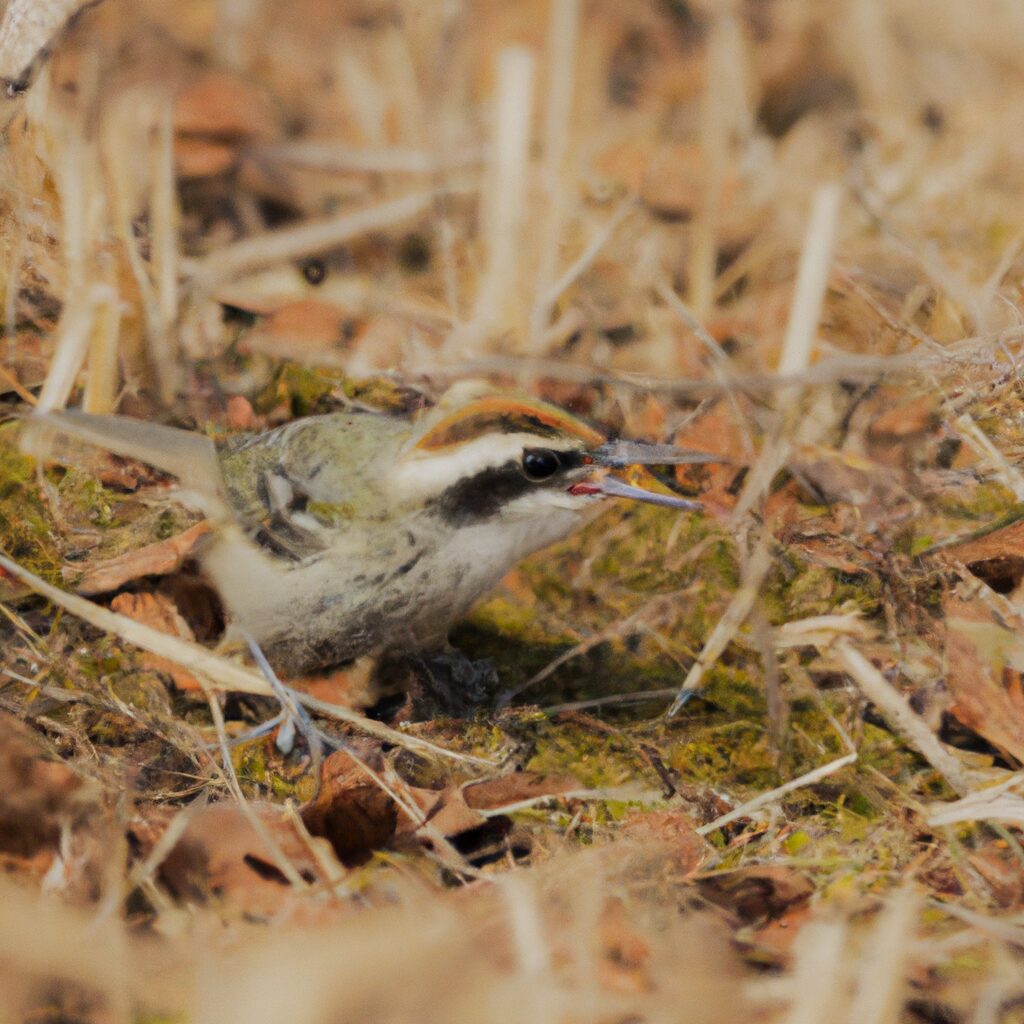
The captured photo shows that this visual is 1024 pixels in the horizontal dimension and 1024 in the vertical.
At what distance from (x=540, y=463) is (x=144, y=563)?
1557mm

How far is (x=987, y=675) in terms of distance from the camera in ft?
12.2

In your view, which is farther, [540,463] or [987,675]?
[540,463]

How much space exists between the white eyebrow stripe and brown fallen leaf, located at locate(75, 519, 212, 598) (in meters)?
0.86

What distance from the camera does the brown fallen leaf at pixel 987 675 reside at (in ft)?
12.0

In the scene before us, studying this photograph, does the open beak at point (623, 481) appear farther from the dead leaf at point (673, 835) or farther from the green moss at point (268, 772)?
the green moss at point (268, 772)

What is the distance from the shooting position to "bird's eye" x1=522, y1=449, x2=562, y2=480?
3.98 metres

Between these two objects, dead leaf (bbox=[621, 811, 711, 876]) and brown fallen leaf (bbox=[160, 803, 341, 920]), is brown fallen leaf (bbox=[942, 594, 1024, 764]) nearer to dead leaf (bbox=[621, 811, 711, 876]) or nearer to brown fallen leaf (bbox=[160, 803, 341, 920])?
dead leaf (bbox=[621, 811, 711, 876])

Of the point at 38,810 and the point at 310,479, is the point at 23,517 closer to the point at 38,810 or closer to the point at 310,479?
the point at 310,479

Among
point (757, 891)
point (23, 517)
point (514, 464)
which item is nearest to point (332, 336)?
point (23, 517)

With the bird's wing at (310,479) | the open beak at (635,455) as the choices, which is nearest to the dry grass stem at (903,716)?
the open beak at (635,455)

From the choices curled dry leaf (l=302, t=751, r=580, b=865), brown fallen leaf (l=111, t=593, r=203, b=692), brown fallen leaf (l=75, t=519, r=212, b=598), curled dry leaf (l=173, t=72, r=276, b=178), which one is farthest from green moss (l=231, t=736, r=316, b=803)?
curled dry leaf (l=173, t=72, r=276, b=178)

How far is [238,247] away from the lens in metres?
6.55

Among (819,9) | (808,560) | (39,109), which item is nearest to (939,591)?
(808,560)

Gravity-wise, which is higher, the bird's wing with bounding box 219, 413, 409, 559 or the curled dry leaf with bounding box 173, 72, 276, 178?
the curled dry leaf with bounding box 173, 72, 276, 178
